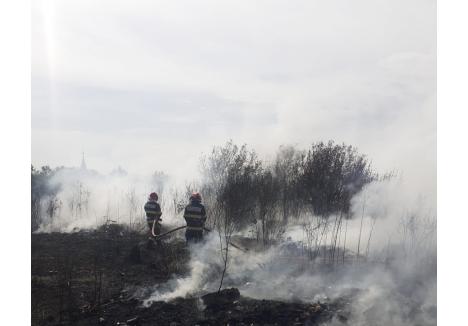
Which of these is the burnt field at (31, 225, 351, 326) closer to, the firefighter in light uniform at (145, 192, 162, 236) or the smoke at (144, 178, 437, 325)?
the smoke at (144, 178, 437, 325)

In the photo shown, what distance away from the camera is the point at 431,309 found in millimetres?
5746

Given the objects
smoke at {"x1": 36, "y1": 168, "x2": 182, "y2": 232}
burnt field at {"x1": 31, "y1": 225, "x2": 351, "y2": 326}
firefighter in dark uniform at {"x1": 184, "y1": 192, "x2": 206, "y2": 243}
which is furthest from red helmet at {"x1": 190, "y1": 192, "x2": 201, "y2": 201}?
burnt field at {"x1": 31, "y1": 225, "x2": 351, "y2": 326}

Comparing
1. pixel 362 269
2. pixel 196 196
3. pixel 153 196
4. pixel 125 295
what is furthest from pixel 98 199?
pixel 362 269

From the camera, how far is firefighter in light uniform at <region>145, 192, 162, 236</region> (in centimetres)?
695

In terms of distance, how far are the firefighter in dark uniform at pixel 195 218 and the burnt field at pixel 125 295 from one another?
308mm

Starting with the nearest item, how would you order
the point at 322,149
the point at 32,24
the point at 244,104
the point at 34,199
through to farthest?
the point at 32,24 → the point at 244,104 → the point at 322,149 → the point at 34,199

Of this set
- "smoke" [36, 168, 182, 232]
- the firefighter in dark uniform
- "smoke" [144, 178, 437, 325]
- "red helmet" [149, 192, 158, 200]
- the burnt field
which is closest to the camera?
the burnt field

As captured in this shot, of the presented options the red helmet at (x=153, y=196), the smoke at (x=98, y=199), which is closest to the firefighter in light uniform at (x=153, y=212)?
the red helmet at (x=153, y=196)

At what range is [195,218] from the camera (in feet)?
21.7

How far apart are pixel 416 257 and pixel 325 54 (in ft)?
12.3

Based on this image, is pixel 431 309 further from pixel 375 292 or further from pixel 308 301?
pixel 308 301

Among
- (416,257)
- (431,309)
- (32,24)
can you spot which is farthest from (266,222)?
(32,24)

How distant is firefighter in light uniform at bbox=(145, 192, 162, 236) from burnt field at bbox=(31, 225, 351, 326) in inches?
15.3

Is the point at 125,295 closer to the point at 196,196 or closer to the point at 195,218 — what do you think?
the point at 195,218
